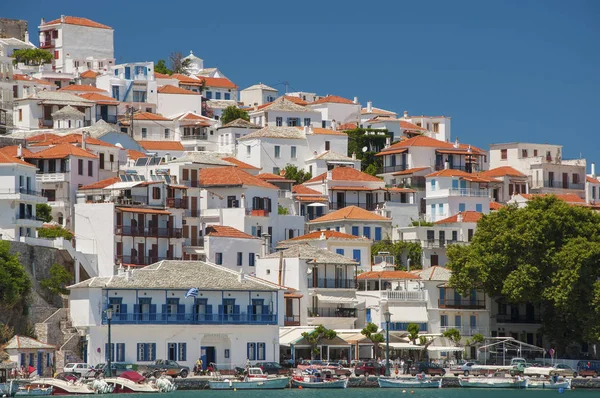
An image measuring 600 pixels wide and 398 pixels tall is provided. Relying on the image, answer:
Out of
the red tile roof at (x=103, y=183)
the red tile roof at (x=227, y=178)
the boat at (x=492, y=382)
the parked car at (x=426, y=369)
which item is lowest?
the boat at (x=492, y=382)

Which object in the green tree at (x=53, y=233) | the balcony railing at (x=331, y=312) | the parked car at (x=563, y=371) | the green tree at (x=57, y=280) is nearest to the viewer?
the green tree at (x=57, y=280)

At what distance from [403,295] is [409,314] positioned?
128 centimetres

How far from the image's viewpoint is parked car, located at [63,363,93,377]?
2945 inches

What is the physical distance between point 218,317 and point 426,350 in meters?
15.5

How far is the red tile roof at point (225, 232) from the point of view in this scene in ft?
313

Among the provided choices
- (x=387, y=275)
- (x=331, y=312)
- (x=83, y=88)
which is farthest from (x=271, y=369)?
(x=83, y=88)

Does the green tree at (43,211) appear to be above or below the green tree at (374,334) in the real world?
above

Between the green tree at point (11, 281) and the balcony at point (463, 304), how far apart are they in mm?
28632

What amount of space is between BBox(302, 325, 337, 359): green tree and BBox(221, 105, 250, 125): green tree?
55357 mm

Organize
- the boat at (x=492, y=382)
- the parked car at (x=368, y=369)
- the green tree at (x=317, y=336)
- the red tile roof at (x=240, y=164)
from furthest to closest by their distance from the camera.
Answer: the red tile roof at (x=240, y=164) < the green tree at (x=317, y=336) < the parked car at (x=368, y=369) < the boat at (x=492, y=382)

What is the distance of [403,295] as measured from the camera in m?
92.8

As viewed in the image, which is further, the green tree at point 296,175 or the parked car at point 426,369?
the green tree at point 296,175

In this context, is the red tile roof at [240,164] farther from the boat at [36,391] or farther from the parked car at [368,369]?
the boat at [36,391]

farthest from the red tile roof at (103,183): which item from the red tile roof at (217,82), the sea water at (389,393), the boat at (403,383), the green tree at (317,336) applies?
the red tile roof at (217,82)
